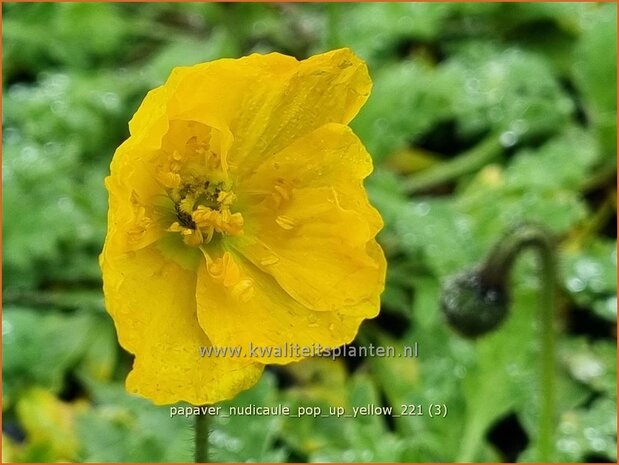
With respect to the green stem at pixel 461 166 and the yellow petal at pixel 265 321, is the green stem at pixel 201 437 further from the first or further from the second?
the green stem at pixel 461 166

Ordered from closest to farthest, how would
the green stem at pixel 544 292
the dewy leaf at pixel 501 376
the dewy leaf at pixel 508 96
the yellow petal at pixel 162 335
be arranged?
the yellow petal at pixel 162 335
the green stem at pixel 544 292
the dewy leaf at pixel 501 376
the dewy leaf at pixel 508 96

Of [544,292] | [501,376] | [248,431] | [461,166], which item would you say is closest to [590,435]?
[501,376]

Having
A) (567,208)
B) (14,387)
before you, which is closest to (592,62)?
(567,208)

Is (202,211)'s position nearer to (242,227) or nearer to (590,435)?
(242,227)

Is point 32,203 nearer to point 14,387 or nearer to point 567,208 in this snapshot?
point 14,387

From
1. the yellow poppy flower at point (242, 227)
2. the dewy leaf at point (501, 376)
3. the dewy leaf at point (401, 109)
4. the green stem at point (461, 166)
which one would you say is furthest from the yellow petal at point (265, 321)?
the green stem at point (461, 166)

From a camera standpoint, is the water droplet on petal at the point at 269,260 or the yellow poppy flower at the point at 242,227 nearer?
the yellow poppy flower at the point at 242,227

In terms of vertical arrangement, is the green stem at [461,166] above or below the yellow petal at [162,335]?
below

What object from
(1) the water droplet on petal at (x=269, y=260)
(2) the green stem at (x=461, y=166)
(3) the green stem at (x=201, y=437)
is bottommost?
(2) the green stem at (x=461, y=166)

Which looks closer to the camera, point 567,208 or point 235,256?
point 235,256
